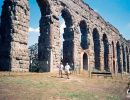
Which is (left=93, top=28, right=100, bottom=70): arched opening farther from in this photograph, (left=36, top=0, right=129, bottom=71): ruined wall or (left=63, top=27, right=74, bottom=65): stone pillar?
(left=63, top=27, right=74, bottom=65): stone pillar

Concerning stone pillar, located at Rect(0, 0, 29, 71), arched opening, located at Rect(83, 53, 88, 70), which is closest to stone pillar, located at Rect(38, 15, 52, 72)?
stone pillar, located at Rect(0, 0, 29, 71)

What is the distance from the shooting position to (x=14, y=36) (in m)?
15.2

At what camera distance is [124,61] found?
4334cm

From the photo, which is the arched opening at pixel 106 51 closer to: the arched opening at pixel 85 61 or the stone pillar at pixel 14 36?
the arched opening at pixel 85 61

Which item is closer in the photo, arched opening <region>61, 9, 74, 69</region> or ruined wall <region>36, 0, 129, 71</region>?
ruined wall <region>36, 0, 129, 71</region>

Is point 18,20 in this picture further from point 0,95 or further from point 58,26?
point 0,95

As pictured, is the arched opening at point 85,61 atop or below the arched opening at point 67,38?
below

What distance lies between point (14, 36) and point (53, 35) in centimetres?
490

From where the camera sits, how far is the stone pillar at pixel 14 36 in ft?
49.0

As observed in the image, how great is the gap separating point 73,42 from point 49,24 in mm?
4235

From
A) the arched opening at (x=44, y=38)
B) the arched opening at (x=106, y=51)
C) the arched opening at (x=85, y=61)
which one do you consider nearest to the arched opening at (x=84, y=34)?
the arched opening at (x=85, y=61)

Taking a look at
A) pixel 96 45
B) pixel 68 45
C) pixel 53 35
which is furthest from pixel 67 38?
pixel 96 45

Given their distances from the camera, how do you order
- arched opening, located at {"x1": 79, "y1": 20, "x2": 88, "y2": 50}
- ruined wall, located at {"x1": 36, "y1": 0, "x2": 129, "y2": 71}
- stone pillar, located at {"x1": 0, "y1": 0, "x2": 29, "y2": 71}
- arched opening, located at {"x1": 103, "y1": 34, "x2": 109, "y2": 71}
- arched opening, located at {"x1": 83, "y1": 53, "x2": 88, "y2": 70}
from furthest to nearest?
arched opening, located at {"x1": 103, "y1": 34, "x2": 109, "y2": 71} < arched opening, located at {"x1": 79, "y1": 20, "x2": 88, "y2": 50} < arched opening, located at {"x1": 83, "y1": 53, "x2": 88, "y2": 70} < ruined wall, located at {"x1": 36, "y1": 0, "x2": 129, "y2": 71} < stone pillar, located at {"x1": 0, "y1": 0, "x2": 29, "y2": 71}

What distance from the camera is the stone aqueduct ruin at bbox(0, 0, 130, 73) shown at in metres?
15.3
